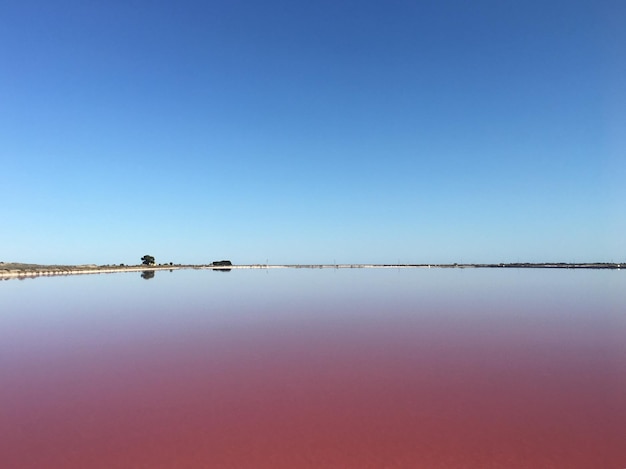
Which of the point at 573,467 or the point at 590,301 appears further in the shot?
the point at 590,301

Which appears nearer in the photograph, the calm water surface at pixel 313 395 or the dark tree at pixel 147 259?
the calm water surface at pixel 313 395

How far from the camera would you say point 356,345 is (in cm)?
1272

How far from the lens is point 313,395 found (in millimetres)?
8141

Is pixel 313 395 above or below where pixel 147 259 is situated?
below

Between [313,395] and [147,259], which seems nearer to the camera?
[313,395]

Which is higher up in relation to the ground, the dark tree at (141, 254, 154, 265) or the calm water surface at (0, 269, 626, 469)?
the dark tree at (141, 254, 154, 265)

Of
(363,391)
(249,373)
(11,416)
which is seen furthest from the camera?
(249,373)

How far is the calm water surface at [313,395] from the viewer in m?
5.81

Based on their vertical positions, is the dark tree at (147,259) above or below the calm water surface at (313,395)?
above

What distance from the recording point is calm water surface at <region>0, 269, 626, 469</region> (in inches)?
229

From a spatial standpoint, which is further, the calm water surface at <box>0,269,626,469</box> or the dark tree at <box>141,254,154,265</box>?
the dark tree at <box>141,254,154,265</box>

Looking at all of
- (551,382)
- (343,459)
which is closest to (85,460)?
(343,459)

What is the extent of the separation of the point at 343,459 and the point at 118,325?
14052mm

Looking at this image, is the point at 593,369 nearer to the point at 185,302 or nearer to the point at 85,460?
the point at 85,460
